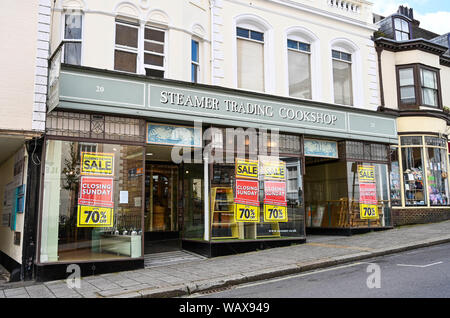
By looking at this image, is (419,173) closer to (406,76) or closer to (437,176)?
(437,176)

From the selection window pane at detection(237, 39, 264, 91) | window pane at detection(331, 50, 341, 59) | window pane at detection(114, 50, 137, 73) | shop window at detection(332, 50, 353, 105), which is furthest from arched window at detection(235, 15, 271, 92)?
window pane at detection(114, 50, 137, 73)

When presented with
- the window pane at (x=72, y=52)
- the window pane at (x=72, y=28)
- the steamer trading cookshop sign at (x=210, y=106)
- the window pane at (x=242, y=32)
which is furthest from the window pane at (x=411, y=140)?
the window pane at (x=72, y=28)

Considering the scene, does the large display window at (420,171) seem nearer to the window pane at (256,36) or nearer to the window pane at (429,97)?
the window pane at (429,97)

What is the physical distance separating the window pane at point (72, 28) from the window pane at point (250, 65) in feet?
16.6

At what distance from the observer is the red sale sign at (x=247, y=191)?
39.4 ft

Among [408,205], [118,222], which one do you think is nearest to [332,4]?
[408,205]

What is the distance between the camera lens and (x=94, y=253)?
31.7 feet

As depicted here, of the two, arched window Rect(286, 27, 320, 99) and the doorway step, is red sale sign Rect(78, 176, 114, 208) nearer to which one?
the doorway step

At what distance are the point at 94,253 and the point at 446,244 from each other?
31.8 feet

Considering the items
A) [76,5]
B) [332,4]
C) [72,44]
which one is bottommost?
[72,44]

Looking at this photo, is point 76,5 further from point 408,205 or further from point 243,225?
point 408,205

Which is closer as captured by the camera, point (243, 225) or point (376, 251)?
point (376, 251)

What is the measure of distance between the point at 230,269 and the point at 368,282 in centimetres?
327

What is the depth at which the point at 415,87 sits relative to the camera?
55.6ft
